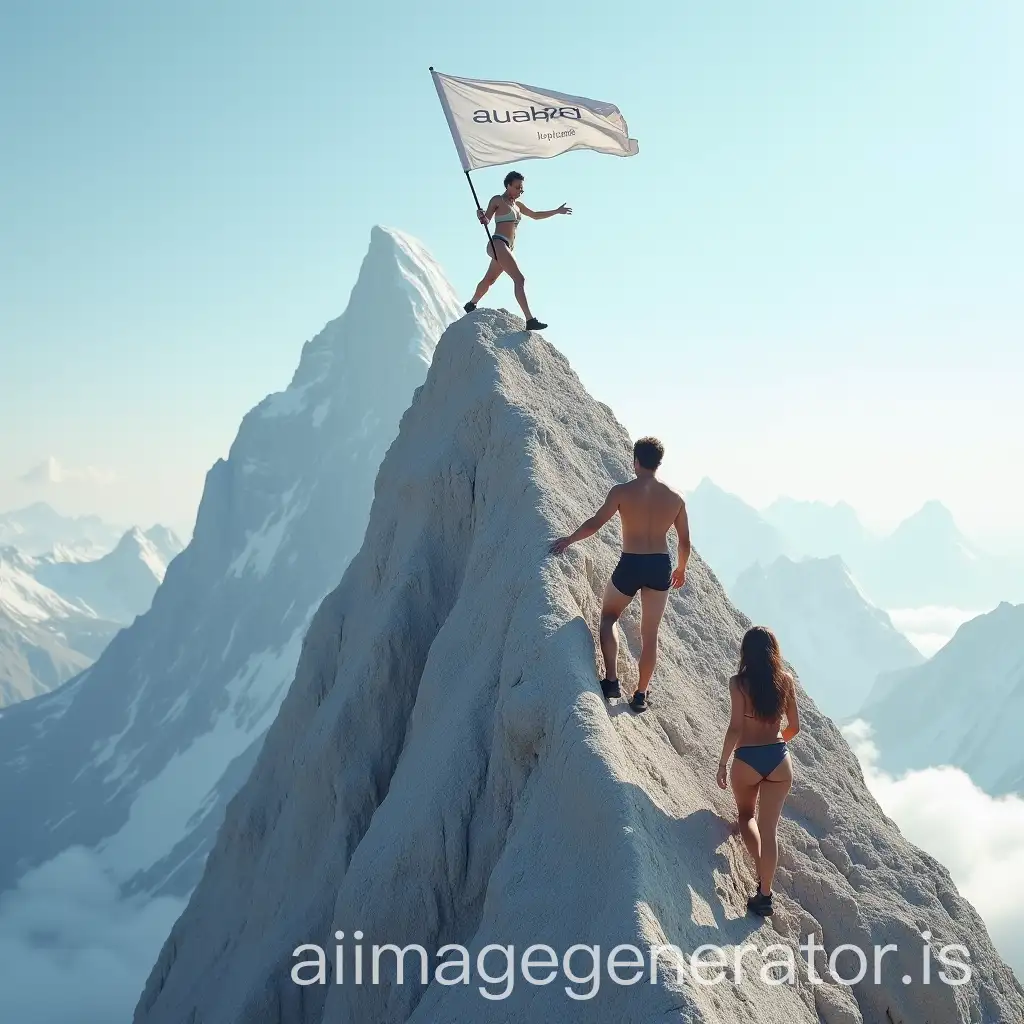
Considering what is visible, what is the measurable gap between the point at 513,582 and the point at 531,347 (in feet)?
18.8

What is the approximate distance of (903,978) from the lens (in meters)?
9.77

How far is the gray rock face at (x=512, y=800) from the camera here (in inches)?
301

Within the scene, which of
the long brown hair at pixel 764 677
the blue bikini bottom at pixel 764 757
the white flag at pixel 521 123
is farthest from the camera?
the white flag at pixel 521 123

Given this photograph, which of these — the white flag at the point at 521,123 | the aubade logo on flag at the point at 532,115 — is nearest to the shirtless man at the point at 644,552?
the white flag at the point at 521,123

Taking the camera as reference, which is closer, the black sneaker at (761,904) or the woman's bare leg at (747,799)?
the black sneaker at (761,904)

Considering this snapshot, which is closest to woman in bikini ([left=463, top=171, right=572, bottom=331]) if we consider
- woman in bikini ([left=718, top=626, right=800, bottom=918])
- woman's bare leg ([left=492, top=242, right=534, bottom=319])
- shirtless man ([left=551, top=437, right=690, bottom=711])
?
woman's bare leg ([left=492, top=242, right=534, bottom=319])

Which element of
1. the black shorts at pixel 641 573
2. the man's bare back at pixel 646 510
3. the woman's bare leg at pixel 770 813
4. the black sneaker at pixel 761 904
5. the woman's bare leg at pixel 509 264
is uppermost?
the woman's bare leg at pixel 509 264

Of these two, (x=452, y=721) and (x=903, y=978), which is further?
(x=452, y=721)

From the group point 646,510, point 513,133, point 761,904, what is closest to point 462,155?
point 513,133

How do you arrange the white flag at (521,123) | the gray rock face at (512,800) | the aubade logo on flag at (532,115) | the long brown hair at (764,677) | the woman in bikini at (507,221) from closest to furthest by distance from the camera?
the gray rock face at (512,800)
the long brown hair at (764,677)
the woman in bikini at (507,221)
the white flag at (521,123)
the aubade logo on flag at (532,115)

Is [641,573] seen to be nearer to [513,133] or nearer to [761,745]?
[761,745]

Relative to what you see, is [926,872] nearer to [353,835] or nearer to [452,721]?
[452,721]

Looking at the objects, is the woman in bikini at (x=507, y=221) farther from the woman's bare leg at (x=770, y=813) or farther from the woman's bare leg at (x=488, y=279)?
the woman's bare leg at (x=770, y=813)

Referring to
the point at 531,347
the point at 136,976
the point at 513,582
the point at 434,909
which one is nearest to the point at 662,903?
the point at 434,909
